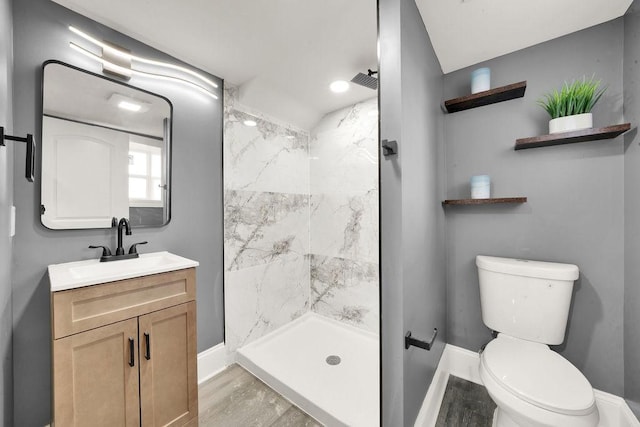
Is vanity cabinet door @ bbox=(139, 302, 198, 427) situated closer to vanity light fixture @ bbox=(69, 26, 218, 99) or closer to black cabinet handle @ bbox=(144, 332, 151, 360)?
black cabinet handle @ bbox=(144, 332, 151, 360)

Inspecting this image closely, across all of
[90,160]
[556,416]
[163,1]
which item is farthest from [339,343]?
[163,1]

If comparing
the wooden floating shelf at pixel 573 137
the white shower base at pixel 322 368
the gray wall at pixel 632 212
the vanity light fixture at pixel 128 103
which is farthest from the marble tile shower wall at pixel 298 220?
the gray wall at pixel 632 212

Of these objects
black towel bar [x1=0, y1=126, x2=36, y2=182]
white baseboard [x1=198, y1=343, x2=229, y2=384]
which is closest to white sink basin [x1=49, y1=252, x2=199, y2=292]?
black towel bar [x1=0, y1=126, x2=36, y2=182]

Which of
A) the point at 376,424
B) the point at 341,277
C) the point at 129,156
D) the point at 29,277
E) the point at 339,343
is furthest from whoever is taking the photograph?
the point at 341,277

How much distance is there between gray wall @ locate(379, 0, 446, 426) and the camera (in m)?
1.06

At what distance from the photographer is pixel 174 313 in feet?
4.41

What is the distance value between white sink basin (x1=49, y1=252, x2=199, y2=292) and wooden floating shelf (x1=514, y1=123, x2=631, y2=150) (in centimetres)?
216

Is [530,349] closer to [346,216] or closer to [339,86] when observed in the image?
[346,216]

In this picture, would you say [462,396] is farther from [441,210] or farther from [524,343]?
[441,210]

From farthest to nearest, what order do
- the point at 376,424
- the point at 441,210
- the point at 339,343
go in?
1. the point at 339,343
2. the point at 441,210
3. the point at 376,424

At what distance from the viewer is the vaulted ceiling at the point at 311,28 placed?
1.34 metres

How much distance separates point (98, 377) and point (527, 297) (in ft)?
7.41

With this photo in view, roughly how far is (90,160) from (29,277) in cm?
67

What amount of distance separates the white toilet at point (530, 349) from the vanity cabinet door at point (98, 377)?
5.65 ft
